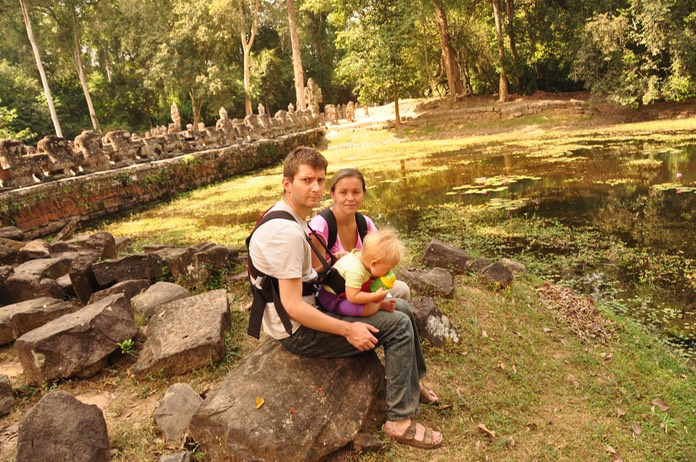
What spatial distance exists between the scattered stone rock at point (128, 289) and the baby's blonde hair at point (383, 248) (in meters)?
2.87

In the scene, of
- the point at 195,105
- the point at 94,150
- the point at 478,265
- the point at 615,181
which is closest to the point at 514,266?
the point at 478,265

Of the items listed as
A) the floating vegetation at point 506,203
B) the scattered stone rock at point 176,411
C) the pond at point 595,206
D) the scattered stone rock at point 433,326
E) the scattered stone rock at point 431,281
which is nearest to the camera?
the scattered stone rock at point 176,411

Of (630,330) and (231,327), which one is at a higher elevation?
(231,327)

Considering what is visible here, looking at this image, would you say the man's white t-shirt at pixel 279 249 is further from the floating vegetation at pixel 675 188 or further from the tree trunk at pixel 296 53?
the tree trunk at pixel 296 53

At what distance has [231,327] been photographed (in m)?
3.87

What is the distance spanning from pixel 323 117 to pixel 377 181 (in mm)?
18653

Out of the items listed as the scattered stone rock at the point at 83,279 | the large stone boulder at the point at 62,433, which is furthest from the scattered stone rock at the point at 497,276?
the scattered stone rock at the point at 83,279

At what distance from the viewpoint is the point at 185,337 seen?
3393 millimetres

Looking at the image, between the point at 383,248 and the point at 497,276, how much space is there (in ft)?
9.24

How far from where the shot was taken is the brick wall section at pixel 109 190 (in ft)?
30.0

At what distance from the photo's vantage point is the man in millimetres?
2379

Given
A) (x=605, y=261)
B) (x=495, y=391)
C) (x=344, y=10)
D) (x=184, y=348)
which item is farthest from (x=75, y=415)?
(x=344, y=10)

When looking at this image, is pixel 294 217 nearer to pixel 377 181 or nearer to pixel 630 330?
pixel 630 330

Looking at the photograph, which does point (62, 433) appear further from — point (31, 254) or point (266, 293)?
point (31, 254)
